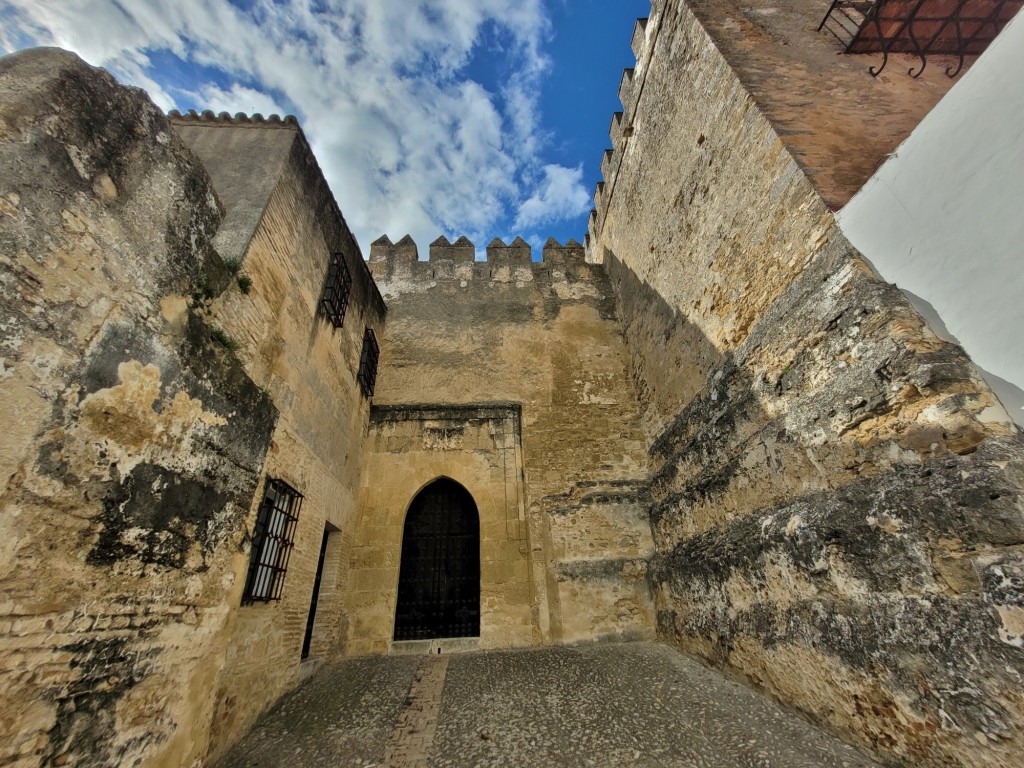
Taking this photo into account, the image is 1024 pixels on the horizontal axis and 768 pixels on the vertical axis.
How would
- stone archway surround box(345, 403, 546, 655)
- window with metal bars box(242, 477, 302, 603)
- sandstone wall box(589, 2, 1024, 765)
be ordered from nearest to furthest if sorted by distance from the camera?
sandstone wall box(589, 2, 1024, 765)
window with metal bars box(242, 477, 302, 603)
stone archway surround box(345, 403, 546, 655)

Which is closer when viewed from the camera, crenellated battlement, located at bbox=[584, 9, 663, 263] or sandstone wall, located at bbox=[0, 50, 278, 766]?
→ sandstone wall, located at bbox=[0, 50, 278, 766]

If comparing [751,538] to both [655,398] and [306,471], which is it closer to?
[655,398]

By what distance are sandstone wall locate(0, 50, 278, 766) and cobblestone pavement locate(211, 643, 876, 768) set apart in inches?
42.0

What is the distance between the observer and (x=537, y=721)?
3.52 m

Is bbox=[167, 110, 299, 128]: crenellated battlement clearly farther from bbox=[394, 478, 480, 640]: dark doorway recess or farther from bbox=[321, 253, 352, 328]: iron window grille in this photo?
bbox=[394, 478, 480, 640]: dark doorway recess

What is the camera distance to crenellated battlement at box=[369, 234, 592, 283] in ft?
26.8

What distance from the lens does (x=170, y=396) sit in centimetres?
264

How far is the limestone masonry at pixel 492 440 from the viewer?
→ 205cm

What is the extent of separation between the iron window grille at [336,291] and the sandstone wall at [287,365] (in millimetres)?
129

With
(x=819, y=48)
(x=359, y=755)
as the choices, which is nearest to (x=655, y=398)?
(x=819, y=48)

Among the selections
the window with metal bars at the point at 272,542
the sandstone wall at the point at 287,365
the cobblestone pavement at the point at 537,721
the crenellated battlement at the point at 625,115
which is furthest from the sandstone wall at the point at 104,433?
the crenellated battlement at the point at 625,115

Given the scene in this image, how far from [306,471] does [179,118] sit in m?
4.18

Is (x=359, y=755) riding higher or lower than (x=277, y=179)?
lower

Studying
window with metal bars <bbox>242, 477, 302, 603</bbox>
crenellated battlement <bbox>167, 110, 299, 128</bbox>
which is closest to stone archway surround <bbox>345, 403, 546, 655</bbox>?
window with metal bars <bbox>242, 477, 302, 603</bbox>
